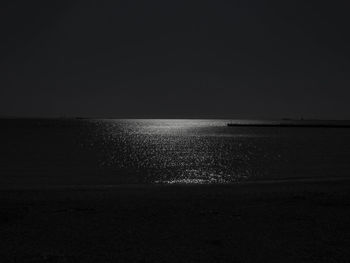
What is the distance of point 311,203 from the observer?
13945 mm

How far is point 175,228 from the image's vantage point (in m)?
10.3

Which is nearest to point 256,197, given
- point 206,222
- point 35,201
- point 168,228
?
point 206,222

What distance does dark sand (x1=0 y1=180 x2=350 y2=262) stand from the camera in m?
8.24

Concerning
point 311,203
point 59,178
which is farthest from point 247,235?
point 59,178

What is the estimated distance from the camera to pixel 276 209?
1288 cm

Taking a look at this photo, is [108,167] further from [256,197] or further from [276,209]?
[276,209]

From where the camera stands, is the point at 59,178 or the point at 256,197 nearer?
the point at 256,197

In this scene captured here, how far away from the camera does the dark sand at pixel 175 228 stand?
8242 mm

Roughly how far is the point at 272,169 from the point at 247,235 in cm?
2930

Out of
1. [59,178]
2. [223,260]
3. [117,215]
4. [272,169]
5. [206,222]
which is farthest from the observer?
[272,169]

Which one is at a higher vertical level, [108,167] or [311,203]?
[108,167]

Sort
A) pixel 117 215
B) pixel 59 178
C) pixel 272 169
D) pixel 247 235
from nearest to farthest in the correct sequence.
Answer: pixel 247 235 → pixel 117 215 → pixel 59 178 → pixel 272 169

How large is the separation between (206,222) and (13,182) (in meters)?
18.6

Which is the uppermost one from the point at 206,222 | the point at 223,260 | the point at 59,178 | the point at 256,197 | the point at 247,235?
the point at 59,178
